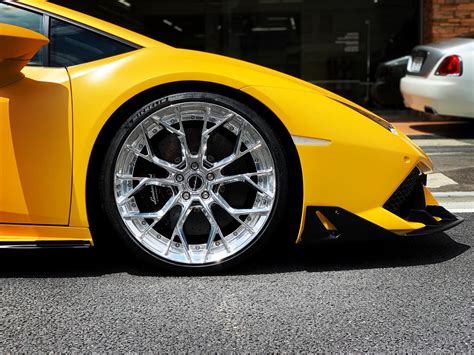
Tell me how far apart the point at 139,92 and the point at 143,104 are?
0.22 ft

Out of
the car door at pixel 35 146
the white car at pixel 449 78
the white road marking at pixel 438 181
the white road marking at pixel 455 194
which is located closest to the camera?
the car door at pixel 35 146

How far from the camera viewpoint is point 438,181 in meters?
5.42

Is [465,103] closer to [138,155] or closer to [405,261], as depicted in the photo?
[405,261]

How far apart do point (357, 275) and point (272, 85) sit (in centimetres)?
100

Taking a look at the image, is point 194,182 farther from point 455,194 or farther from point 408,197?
point 455,194

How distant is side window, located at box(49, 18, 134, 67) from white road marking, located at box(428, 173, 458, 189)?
3.14 m

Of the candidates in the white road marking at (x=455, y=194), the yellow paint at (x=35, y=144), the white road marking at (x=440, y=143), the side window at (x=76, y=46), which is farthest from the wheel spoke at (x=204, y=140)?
the white road marking at (x=440, y=143)

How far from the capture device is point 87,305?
8.94 ft

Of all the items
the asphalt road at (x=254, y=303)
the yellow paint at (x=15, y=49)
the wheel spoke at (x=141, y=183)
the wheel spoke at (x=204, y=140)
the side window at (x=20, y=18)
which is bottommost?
the asphalt road at (x=254, y=303)

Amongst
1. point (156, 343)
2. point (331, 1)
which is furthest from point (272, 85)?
point (331, 1)

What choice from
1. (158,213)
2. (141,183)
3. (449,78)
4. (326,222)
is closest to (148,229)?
(158,213)

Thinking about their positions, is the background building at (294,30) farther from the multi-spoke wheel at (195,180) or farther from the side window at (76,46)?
the multi-spoke wheel at (195,180)

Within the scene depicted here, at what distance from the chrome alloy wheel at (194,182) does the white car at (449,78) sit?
556cm

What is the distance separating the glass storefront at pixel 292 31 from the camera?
1187 centimetres
